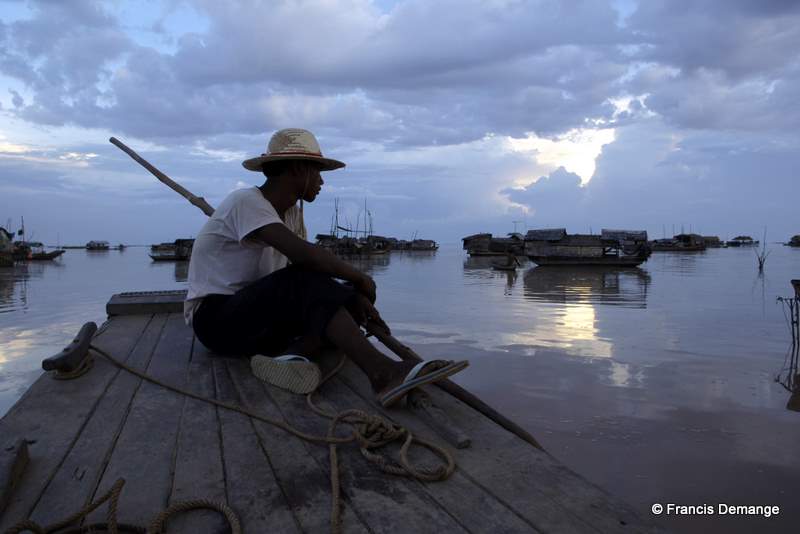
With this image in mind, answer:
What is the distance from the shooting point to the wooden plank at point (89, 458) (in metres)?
1.27

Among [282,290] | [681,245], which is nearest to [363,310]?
[282,290]

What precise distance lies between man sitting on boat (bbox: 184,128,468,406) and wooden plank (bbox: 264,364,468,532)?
433 millimetres

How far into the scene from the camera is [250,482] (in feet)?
4.61

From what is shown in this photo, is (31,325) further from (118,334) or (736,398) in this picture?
(736,398)

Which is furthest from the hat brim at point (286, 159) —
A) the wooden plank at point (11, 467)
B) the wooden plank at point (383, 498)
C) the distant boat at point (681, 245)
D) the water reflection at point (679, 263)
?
the distant boat at point (681, 245)

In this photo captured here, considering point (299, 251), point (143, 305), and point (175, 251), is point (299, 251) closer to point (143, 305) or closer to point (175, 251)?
point (143, 305)

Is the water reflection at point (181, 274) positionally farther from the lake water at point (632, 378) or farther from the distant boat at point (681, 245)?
the distant boat at point (681, 245)

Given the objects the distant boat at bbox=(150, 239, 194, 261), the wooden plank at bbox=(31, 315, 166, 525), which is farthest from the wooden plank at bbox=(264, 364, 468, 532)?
the distant boat at bbox=(150, 239, 194, 261)

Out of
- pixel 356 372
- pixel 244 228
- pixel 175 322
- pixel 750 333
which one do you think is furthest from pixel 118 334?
pixel 750 333

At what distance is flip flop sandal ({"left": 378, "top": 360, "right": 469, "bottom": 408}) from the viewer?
1.92 m

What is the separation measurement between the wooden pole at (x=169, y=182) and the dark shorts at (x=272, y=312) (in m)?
1.84

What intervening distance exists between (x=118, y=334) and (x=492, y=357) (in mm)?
4780

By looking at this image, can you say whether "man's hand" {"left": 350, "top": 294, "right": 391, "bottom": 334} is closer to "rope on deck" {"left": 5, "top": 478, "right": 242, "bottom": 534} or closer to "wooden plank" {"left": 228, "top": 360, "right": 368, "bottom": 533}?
"wooden plank" {"left": 228, "top": 360, "right": 368, "bottom": 533}

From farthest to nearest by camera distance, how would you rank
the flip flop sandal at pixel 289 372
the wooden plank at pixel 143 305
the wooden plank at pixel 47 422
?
the wooden plank at pixel 143 305
the flip flop sandal at pixel 289 372
the wooden plank at pixel 47 422
